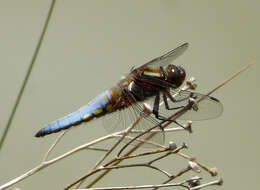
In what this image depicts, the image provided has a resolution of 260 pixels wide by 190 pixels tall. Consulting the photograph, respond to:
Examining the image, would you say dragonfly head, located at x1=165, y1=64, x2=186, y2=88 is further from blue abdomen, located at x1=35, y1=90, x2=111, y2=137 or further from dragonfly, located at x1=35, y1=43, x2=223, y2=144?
blue abdomen, located at x1=35, y1=90, x2=111, y2=137

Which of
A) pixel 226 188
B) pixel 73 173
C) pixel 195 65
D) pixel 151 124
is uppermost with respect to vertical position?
pixel 195 65

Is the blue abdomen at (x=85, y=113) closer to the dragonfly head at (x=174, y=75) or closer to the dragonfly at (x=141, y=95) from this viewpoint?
the dragonfly at (x=141, y=95)

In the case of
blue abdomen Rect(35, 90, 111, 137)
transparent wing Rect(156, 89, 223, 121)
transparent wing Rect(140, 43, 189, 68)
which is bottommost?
transparent wing Rect(156, 89, 223, 121)

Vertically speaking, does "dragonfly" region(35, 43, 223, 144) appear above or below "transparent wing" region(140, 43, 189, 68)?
below

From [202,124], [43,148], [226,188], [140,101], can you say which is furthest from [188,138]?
[140,101]

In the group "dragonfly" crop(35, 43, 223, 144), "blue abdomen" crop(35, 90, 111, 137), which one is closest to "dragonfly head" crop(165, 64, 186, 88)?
"dragonfly" crop(35, 43, 223, 144)

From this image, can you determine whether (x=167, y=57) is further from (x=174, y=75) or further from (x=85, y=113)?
(x=85, y=113)

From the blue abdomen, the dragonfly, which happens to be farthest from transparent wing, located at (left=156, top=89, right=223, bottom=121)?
the blue abdomen

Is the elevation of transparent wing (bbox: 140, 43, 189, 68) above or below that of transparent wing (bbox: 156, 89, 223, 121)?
above

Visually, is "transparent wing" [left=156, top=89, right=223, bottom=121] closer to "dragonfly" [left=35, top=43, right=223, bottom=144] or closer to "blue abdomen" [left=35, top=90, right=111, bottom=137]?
"dragonfly" [left=35, top=43, right=223, bottom=144]

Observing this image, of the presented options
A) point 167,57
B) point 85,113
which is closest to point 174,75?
point 167,57

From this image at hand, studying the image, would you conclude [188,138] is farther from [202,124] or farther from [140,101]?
[140,101]
